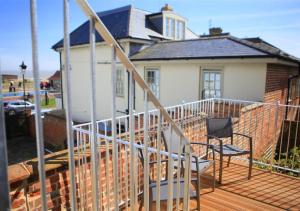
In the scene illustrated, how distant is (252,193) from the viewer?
11.6ft

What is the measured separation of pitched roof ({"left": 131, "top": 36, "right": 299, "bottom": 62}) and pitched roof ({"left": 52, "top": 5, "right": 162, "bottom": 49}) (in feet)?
3.04

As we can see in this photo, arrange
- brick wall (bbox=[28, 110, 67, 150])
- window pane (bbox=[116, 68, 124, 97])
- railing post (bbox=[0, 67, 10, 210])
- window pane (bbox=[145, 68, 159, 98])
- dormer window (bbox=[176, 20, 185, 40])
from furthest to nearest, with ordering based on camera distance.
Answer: dormer window (bbox=[176, 20, 185, 40]) < window pane (bbox=[116, 68, 124, 97]) < window pane (bbox=[145, 68, 159, 98]) < brick wall (bbox=[28, 110, 67, 150]) < railing post (bbox=[0, 67, 10, 210])

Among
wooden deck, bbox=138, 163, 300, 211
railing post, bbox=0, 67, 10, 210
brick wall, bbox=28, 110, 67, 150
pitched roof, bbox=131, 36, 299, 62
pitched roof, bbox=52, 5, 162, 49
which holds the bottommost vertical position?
brick wall, bbox=28, 110, 67, 150

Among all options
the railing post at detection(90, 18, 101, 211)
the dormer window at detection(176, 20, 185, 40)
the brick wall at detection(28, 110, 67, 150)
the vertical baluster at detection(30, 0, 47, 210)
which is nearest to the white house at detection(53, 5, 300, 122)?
the dormer window at detection(176, 20, 185, 40)

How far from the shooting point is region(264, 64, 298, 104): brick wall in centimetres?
735

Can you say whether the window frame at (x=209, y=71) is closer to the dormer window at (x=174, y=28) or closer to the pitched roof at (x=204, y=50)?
the pitched roof at (x=204, y=50)

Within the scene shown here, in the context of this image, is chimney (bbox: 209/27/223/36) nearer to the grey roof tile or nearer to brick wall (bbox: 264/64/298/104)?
the grey roof tile

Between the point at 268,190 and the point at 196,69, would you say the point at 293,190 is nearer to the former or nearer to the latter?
the point at 268,190

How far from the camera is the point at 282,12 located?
12.7m

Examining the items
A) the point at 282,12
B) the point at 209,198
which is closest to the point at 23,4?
the point at 209,198

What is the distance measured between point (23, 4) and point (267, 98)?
794 cm

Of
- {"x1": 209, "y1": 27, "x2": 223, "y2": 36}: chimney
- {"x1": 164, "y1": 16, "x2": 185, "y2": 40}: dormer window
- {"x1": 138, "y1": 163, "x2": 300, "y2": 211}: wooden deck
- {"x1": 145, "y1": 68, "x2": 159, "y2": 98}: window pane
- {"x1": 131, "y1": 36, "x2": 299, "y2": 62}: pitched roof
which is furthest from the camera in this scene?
{"x1": 209, "y1": 27, "x2": 223, "y2": 36}: chimney

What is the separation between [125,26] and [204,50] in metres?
4.48

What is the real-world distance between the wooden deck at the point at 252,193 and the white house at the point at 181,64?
11.8 ft
